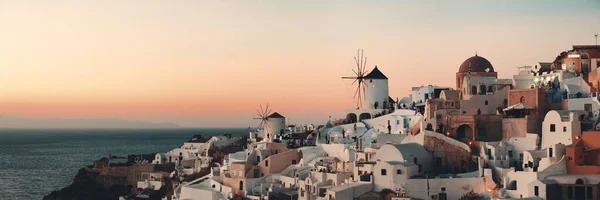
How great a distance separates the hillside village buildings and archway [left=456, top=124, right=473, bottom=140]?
41 millimetres

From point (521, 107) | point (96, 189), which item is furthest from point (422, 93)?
point (96, 189)

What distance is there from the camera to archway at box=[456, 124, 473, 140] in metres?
31.7

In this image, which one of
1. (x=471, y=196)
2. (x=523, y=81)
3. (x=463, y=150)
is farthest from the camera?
(x=523, y=81)

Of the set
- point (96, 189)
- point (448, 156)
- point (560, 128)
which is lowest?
point (96, 189)

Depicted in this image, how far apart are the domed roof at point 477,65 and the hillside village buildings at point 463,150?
60mm

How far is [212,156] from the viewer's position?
46.3 meters

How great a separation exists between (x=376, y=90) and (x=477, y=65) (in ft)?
26.8

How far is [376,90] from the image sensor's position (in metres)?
44.8

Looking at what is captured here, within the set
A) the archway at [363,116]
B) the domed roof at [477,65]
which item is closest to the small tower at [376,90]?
the archway at [363,116]

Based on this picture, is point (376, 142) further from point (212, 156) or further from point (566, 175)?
point (212, 156)

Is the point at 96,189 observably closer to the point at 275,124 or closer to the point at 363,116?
the point at 275,124

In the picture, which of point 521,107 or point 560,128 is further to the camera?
point 521,107

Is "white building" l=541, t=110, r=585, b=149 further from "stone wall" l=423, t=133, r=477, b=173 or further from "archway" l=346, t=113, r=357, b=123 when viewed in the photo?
"archway" l=346, t=113, r=357, b=123

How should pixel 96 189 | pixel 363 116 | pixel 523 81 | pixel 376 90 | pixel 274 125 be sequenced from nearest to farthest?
pixel 523 81 → pixel 363 116 → pixel 376 90 → pixel 274 125 → pixel 96 189
